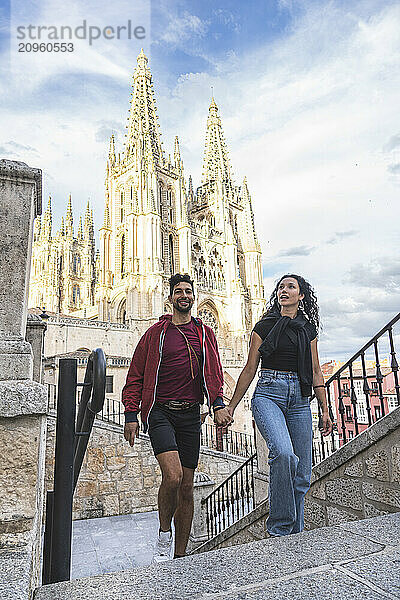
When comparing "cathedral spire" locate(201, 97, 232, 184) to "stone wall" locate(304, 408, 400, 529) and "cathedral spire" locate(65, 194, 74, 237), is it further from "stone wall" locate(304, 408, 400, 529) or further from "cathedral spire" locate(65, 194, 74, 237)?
"stone wall" locate(304, 408, 400, 529)

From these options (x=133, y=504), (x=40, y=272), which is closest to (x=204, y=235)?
(x=40, y=272)

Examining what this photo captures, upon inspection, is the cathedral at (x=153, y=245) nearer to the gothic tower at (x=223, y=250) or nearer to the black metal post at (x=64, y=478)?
the gothic tower at (x=223, y=250)

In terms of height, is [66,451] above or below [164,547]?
above

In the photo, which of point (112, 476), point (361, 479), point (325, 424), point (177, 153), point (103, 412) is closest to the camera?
point (361, 479)

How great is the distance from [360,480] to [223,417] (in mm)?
1261

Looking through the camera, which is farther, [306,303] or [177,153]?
[177,153]

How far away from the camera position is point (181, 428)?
3.02 meters

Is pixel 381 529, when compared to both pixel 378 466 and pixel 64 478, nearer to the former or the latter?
pixel 378 466

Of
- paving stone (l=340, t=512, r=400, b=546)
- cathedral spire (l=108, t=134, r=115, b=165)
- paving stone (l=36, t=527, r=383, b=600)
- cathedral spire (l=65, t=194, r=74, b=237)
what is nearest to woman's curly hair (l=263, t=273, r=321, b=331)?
paving stone (l=340, t=512, r=400, b=546)

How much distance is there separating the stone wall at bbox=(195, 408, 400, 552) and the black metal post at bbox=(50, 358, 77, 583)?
226cm

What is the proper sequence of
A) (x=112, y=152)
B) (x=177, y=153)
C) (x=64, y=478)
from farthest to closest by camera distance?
1. (x=177, y=153)
2. (x=112, y=152)
3. (x=64, y=478)

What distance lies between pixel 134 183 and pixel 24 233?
140ft

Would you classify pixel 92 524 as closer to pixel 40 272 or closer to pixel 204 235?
pixel 204 235

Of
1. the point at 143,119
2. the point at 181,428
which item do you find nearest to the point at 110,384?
the point at 181,428
